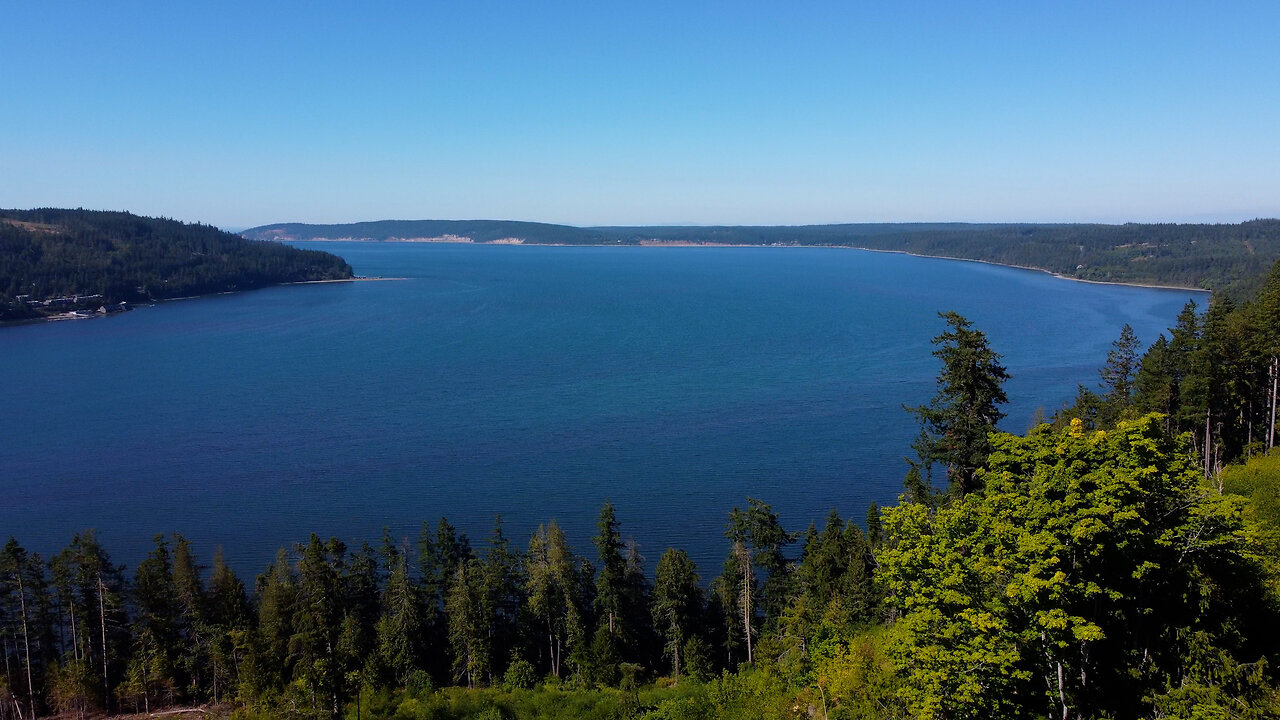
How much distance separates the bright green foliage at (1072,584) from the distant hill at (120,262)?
125 meters

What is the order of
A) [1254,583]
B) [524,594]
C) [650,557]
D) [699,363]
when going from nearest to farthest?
[1254,583] → [524,594] → [650,557] → [699,363]

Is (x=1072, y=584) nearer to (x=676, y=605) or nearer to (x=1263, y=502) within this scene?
(x=1263, y=502)

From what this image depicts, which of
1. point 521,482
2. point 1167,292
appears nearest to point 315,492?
point 521,482

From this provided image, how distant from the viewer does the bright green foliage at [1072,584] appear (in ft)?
31.8

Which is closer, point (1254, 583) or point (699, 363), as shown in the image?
point (1254, 583)

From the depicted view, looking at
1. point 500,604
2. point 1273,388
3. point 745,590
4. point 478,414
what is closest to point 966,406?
point 745,590

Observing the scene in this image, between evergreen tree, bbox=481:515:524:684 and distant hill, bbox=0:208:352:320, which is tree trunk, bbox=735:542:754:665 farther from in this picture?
distant hill, bbox=0:208:352:320

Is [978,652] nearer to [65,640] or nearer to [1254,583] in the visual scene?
[1254,583]

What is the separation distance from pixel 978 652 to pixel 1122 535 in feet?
8.43

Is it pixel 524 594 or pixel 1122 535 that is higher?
pixel 1122 535

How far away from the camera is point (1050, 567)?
9.98 metres

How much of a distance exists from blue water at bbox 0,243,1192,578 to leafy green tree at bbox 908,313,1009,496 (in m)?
13.6

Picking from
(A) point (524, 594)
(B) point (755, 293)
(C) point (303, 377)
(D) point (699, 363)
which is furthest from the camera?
(B) point (755, 293)

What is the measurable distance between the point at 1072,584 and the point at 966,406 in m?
7.50
